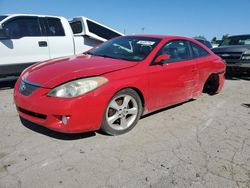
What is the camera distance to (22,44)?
630 centimetres

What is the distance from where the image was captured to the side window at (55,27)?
22.8 ft

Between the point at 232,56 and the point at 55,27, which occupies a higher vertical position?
the point at 55,27

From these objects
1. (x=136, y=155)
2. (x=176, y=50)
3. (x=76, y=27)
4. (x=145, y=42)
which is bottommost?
(x=136, y=155)

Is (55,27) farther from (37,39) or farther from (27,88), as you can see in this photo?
(27,88)

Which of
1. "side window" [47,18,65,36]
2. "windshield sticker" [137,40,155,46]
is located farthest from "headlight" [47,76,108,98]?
"side window" [47,18,65,36]

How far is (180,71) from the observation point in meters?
4.45

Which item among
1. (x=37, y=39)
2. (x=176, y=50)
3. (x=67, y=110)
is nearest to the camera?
(x=67, y=110)

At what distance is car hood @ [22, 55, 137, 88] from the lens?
127 inches

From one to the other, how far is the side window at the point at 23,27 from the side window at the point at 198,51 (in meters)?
3.98

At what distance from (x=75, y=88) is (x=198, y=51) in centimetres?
308

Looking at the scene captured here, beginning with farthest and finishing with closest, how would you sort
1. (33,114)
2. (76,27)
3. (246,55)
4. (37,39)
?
Result: (246,55) → (76,27) → (37,39) → (33,114)

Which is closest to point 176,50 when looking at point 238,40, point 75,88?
point 75,88

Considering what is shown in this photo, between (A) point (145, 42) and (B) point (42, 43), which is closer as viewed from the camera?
→ (A) point (145, 42)

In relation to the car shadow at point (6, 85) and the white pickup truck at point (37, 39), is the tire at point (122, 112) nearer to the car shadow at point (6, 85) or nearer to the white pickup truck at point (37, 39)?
the white pickup truck at point (37, 39)
